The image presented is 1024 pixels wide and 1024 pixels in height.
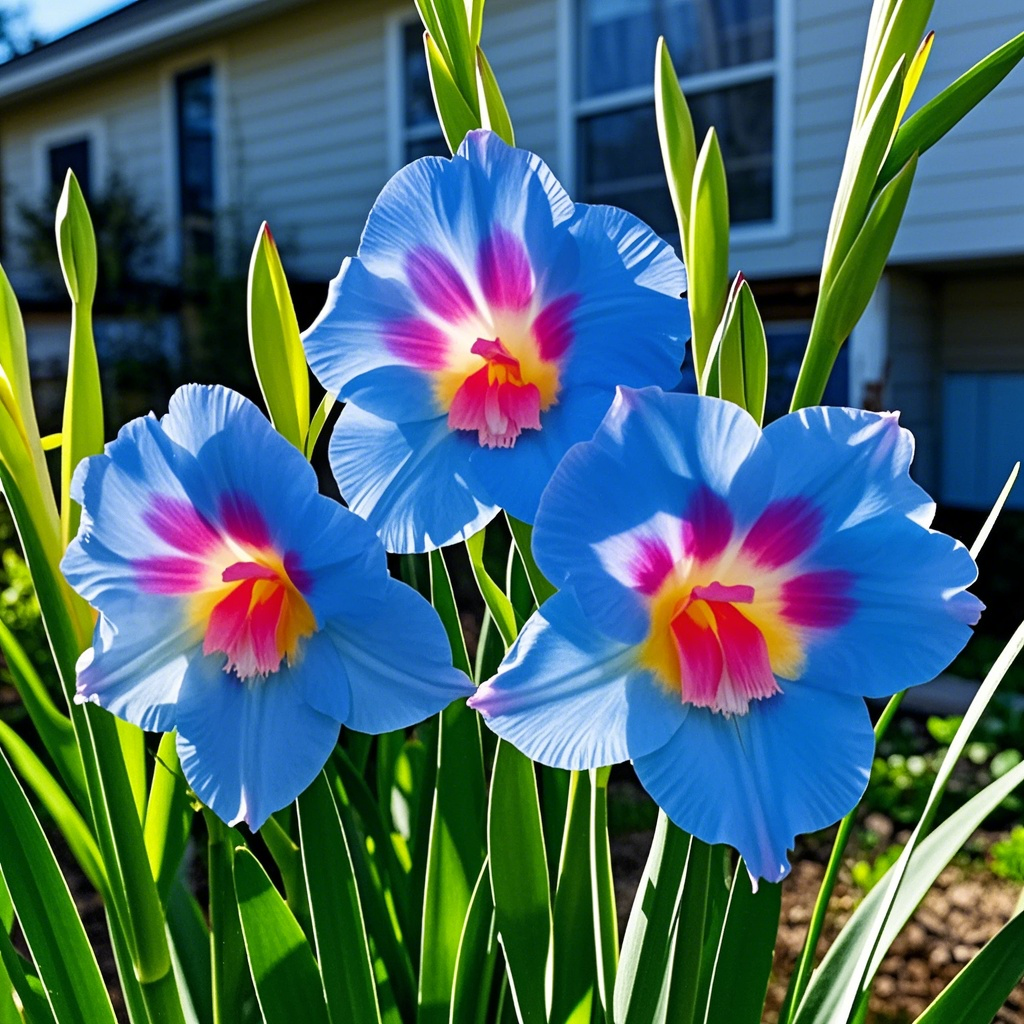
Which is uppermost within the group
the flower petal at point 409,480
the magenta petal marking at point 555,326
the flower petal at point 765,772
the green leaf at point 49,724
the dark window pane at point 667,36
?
the dark window pane at point 667,36

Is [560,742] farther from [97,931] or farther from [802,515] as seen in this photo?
[97,931]

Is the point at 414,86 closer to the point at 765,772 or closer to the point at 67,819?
the point at 67,819

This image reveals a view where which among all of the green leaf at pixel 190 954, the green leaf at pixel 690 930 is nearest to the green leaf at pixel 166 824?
the green leaf at pixel 190 954

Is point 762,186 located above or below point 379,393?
above

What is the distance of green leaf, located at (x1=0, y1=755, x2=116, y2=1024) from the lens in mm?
799

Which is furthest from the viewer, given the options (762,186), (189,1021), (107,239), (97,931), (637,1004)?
(107,239)

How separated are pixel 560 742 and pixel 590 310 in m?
0.21

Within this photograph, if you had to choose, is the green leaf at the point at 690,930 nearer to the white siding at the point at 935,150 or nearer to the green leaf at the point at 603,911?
the green leaf at the point at 603,911

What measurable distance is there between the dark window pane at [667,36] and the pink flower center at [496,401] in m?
5.99

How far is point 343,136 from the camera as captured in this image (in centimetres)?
798

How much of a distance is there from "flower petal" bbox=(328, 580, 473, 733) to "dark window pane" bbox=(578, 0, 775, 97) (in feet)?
20.0

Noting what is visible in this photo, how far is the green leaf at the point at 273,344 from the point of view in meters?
0.63

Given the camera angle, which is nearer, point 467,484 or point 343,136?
point 467,484

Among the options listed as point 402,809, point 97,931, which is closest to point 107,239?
point 97,931
